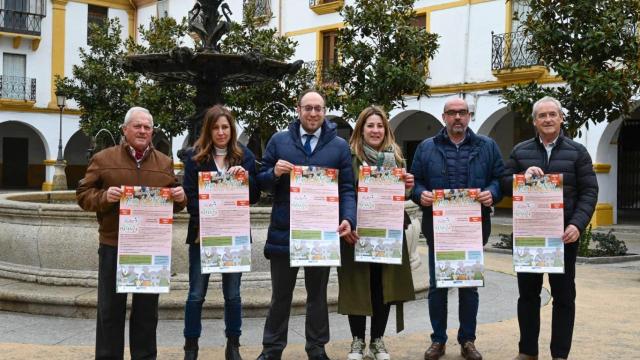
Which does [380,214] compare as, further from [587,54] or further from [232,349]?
[587,54]

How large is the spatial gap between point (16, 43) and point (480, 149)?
3040 centimetres

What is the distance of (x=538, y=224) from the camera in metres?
4.69

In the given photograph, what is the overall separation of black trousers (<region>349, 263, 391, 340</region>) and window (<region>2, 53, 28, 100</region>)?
1171 inches

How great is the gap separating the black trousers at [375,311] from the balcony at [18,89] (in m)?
29.4

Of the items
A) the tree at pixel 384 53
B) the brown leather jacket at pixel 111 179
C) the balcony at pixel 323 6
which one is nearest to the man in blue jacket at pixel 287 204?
the brown leather jacket at pixel 111 179

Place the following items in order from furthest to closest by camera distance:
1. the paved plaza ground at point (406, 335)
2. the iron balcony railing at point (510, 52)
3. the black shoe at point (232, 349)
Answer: the iron balcony railing at point (510, 52)
the paved plaza ground at point (406, 335)
the black shoe at point (232, 349)

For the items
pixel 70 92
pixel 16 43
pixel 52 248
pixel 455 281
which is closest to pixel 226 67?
pixel 52 248

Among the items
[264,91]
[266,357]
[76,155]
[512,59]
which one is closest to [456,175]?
[266,357]

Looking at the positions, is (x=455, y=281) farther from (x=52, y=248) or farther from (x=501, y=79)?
(x=501, y=79)

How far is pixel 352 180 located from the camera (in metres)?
4.77

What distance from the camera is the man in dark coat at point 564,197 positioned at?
4.71 metres

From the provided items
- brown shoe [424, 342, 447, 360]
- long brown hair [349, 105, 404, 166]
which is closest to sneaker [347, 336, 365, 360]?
brown shoe [424, 342, 447, 360]

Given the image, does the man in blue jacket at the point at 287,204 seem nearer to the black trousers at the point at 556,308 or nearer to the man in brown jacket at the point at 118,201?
the man in brown jacket at the point at 118,201

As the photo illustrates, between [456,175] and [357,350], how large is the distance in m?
1.38
